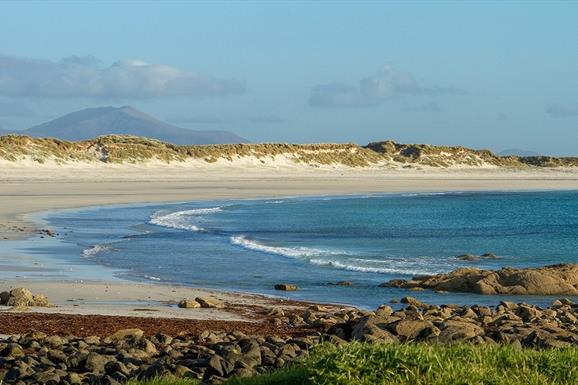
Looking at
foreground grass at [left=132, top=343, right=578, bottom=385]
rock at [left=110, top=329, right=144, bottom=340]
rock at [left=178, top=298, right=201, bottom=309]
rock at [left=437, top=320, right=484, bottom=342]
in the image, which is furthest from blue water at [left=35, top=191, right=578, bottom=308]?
foreground grass at [left=132, top=343, right=578, bottom=385]

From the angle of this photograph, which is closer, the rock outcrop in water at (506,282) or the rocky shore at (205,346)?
the rocky shore at (205,346)

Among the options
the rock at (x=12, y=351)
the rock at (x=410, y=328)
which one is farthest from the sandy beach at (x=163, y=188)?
the rock at (x=410, y=328)

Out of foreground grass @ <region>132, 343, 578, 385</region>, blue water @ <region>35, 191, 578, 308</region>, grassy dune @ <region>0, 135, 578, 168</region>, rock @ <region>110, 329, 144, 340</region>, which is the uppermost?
grassy dune @ <region>0, 135, 578, 168</region>

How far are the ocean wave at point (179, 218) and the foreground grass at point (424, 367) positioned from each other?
28299 millimetres

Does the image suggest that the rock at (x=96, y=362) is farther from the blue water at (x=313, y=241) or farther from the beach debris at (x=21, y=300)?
the blue water at (x=313, y=241)

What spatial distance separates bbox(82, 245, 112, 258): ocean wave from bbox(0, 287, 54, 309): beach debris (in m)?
9.13

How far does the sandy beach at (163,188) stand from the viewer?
17125mm

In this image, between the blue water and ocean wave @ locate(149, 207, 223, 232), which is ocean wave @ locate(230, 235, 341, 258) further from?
ocean wave @ locate(149, 207, 223, 232)

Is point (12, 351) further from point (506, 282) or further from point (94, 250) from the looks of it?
point (94, 250)

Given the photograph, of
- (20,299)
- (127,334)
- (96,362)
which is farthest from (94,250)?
(96,362)

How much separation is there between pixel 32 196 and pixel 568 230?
83.4ft

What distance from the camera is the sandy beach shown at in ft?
56.2

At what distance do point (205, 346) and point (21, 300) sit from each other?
→ 528 centimetres

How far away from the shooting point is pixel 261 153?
8950 cm
